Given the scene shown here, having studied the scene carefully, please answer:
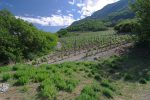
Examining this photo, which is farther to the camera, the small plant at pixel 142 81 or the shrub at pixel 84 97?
the small plant at pixel 142 81

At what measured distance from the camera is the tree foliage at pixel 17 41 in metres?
49.2

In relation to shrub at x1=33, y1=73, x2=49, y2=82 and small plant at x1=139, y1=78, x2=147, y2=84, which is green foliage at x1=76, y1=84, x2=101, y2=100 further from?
small plant at x1=139, y1=78, x2=147, y2=84

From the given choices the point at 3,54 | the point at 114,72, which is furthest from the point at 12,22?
the point at 114,72

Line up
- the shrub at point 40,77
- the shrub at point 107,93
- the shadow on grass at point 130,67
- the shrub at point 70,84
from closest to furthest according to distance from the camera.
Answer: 1. the shrub at point 70,84
2. the shrub at point 40,77
3. the shrub at point 107,93
4. the shadow on grass at point 130,67

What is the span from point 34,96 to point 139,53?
23.3 metres

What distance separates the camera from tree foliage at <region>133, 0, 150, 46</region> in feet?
123

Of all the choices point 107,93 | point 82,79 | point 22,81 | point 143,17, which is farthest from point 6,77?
point 143,17

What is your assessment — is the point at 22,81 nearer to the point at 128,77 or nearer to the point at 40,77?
the point at 40,77

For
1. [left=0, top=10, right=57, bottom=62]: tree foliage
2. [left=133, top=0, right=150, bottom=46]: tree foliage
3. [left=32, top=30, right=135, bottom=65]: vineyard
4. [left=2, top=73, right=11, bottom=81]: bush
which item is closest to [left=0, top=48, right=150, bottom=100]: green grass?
[left=2, top=73, right=11, bottom=81]: bush

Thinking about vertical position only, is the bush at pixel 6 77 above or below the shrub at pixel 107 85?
above

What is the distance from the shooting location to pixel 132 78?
82.1ft

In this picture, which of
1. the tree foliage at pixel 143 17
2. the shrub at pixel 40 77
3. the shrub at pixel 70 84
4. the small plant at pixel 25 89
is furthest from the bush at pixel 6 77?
the tree foliage at pixel 143 17

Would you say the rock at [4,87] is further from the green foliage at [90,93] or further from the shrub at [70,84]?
the green foliage at [90,93]

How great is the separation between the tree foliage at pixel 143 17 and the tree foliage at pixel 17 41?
2102 cm
